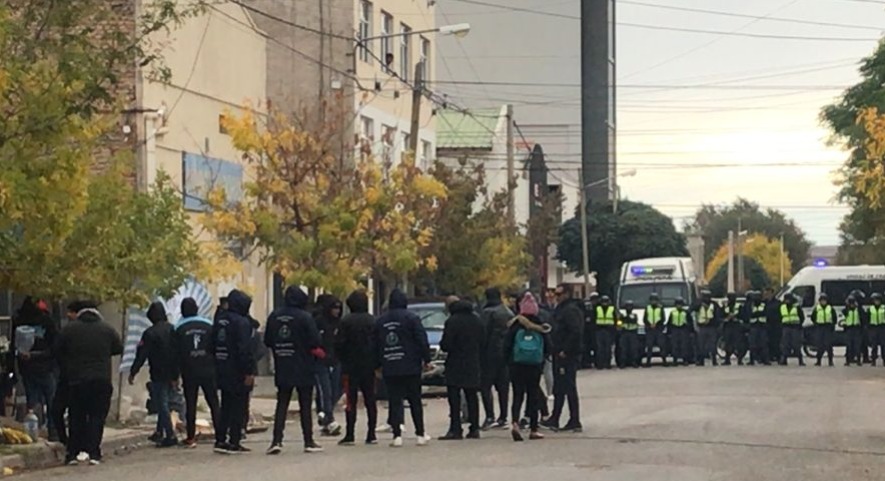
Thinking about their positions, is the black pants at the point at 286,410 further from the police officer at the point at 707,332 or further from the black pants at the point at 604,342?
the police officer at the point at 707,332

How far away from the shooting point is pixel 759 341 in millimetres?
38906

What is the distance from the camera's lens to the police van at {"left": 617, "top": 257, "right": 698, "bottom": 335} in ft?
142

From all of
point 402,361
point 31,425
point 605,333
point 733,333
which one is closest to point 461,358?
point 402,361

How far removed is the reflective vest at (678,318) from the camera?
39031mm

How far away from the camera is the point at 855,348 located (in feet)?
126

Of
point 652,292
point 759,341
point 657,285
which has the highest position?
point 657,285

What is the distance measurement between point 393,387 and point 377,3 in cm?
2833

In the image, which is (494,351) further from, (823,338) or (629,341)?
(823,338)

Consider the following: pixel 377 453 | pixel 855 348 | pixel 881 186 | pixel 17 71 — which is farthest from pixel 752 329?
pixel 17 71

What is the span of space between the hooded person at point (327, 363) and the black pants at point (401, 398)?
2157 mm

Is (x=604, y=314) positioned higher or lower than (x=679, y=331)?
higher

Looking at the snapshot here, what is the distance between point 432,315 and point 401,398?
1182cm

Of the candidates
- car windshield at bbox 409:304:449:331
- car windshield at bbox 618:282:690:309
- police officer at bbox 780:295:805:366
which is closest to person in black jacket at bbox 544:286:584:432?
car windshield at bbox 409:304:449:331

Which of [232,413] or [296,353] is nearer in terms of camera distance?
[296,353]
